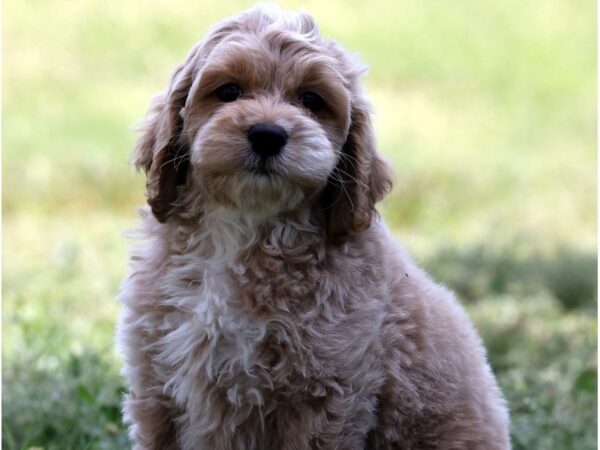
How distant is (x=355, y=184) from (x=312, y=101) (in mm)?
408

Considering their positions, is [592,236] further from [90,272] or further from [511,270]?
[90,272]

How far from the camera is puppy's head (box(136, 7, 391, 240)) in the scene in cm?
445

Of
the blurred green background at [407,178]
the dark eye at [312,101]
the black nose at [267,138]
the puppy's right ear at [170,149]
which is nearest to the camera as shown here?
the black nose at [267,138]

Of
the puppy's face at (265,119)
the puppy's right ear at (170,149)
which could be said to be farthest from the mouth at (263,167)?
the puppy's right ear at (170,149)

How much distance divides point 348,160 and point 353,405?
1.01 metres

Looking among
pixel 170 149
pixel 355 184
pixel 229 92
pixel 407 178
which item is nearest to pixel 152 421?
pixel 170 149

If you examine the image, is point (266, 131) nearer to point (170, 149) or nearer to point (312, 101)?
point (312, 101)

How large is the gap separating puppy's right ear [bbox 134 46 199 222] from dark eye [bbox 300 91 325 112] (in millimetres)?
460

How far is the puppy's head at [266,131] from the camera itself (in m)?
4.45

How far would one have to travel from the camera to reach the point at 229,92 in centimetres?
461

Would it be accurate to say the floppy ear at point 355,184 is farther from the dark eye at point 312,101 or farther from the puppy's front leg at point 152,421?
the puppy's front leg at point 152,421

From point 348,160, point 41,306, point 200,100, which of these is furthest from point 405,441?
point 41,306

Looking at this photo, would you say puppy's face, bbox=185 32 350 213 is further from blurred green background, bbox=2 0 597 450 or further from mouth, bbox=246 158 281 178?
blurred green background, bbox=2 0 597 450

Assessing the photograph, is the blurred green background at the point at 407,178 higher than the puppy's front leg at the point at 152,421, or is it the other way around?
the blurred green background at the point at 407,178
